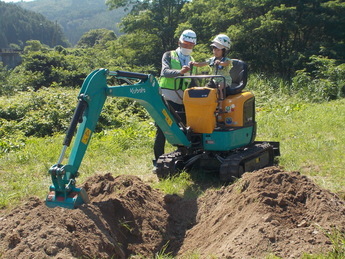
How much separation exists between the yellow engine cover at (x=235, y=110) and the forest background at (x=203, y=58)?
161 cm

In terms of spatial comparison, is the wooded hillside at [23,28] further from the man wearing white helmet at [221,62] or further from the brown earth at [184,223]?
the brown earth at [184,223]

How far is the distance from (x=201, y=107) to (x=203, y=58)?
1585 cm

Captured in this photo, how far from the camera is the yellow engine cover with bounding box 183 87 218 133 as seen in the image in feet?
20.3

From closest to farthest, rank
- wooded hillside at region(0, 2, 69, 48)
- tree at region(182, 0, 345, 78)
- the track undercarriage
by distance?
the track undercarriage < tree at region(182, 0, 345, 78) < wooded hillside at region(0, 2, 69, 48)

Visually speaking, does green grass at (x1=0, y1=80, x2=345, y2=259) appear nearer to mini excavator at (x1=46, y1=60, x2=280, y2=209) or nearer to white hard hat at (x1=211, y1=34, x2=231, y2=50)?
mini excavator at (x1=46, y1=60, x2=280, y2=209)

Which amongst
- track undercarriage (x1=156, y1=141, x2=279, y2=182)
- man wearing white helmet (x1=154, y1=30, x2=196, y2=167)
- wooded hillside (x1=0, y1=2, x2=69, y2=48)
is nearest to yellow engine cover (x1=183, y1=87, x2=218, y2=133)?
man wearing white helmet (x1=154, y1=30, x2=196, y2=167)

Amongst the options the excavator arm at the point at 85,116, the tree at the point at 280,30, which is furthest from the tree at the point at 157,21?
the excavator arm at the point at 85,116

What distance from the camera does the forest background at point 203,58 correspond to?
12266 mm

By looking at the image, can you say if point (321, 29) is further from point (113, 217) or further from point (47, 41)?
point (47, 41)

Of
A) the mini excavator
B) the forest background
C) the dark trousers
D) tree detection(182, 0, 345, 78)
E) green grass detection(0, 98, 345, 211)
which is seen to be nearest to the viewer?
the mini excavator

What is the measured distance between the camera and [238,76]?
260 inches

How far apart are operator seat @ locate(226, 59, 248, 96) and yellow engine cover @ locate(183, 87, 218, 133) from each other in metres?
0.41

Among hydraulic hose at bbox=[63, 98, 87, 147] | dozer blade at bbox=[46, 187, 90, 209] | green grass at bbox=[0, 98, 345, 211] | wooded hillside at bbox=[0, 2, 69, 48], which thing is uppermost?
hydraulic hose at bbox=[63, 98, 87, 147]

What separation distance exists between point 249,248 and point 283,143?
5306 millimetres
